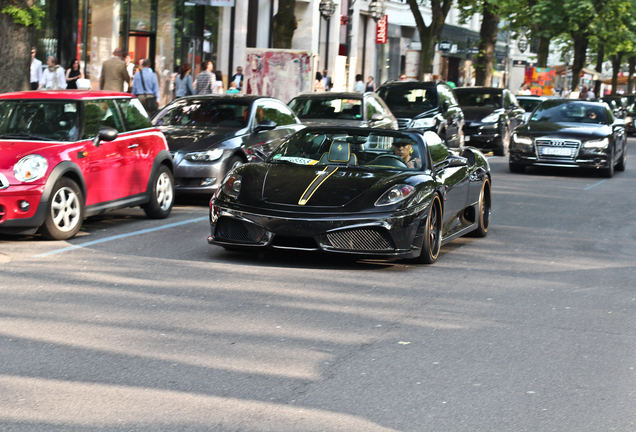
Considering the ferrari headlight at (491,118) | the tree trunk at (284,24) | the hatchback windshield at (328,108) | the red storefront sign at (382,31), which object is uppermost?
the red storefront sign at (382,31)

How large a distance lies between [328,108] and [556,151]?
15.7 ft

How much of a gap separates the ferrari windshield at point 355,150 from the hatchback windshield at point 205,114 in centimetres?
437

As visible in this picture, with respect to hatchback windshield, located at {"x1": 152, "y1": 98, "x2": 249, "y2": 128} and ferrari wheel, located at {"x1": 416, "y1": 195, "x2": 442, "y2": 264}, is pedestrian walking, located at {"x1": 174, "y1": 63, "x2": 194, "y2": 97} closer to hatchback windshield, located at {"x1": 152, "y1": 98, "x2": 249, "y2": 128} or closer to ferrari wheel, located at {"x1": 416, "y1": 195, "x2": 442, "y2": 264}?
hatchback windshield, located at {"x1": 152, "y1": 98, "x2": 249, "y2": 128}

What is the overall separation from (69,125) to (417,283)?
415 centimetres

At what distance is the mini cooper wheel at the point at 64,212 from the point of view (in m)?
9.09

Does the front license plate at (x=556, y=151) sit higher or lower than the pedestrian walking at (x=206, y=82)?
lower

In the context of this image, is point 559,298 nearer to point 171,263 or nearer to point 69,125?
point 171,263

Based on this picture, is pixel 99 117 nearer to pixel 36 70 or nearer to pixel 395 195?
pixel 395 195

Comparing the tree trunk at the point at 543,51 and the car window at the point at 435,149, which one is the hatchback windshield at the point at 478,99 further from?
the tree trunk at the point at 543,51

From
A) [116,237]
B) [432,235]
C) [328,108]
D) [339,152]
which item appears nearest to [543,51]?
[328,108]

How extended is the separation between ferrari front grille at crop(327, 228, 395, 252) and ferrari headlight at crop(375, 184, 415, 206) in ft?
0.84

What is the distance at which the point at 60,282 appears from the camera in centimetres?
733

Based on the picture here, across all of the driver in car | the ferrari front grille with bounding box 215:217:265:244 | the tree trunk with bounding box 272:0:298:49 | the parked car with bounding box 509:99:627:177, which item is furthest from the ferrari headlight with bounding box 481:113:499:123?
the ferrari front grille with bounding box 215:217:265:244

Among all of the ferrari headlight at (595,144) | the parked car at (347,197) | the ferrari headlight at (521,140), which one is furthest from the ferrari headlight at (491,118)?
the parked car at (347,197)
